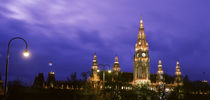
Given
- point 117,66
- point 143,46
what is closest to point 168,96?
point 143,46

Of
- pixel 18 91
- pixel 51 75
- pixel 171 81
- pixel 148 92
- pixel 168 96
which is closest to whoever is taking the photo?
pixel 168 96

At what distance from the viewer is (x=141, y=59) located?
155 metres

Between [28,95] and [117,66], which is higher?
[117,66]

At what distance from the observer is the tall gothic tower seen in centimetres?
15188

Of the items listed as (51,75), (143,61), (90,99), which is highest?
(143,61)

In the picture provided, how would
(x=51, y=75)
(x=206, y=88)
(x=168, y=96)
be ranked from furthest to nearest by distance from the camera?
1. (x=206, y=88)
2. (x=51, y=75)
3. (x=168, y=96)

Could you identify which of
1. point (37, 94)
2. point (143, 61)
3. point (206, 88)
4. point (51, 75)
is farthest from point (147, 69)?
point (37, 94)

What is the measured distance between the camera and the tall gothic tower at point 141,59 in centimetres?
15188

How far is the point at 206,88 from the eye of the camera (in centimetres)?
12162

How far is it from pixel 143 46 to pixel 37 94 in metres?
103

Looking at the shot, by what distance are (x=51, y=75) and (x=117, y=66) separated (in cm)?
5996

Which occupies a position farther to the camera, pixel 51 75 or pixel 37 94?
pixel 51 75

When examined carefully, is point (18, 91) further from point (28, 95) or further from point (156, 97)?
point (156, 97)

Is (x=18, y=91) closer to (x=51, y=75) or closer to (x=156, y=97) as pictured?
(x=156, y=97)
